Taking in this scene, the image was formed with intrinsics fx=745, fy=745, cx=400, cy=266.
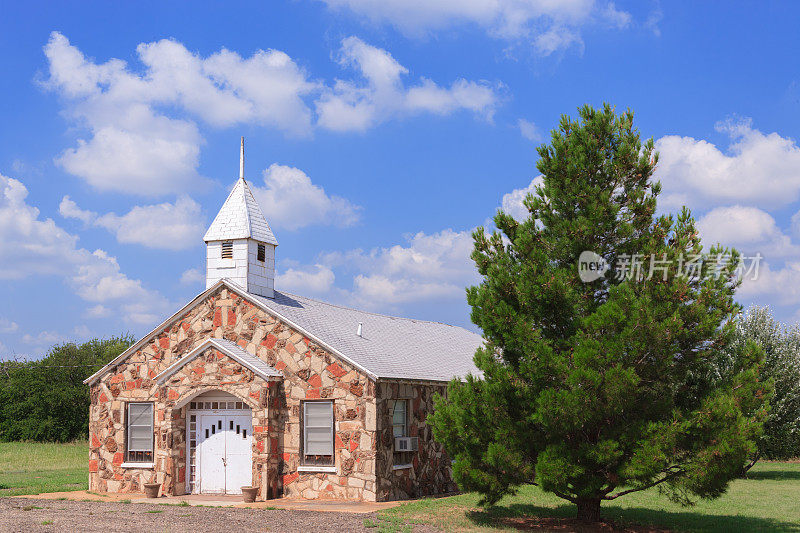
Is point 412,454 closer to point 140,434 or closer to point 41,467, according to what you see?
point 140,434

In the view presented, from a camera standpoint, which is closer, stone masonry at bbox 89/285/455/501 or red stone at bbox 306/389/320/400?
stone masonry at bbox 89/285/455/501

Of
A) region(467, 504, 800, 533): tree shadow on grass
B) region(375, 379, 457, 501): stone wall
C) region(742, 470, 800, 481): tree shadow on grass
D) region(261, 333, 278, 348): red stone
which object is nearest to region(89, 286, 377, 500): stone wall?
region(261, 333, 278, 348): red stone

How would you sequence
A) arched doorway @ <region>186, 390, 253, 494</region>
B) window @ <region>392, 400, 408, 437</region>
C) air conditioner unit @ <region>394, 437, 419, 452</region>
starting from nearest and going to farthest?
1. air conditioner unit @ <region>394, 437, 419, 452</region>
2. window @ <region>392, 400, 408, 437</region>
3. arched doorway @ <region>186, 390, 253, 494</region>

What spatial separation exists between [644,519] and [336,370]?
808 cm

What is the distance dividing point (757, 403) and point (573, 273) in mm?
4343

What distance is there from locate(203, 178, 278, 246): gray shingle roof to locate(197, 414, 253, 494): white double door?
17.3 feet

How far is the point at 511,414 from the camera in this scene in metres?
14.8

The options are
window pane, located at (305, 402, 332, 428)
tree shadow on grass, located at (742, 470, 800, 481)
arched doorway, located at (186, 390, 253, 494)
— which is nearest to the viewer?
window pane, located at (305, 402, 332, 428)

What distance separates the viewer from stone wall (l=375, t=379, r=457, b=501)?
61.3 feet

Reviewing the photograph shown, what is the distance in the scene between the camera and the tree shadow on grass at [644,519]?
15789mm

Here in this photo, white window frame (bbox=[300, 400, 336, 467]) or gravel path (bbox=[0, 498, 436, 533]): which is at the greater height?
white window frame (bbox=[300, 400, 336, 467])

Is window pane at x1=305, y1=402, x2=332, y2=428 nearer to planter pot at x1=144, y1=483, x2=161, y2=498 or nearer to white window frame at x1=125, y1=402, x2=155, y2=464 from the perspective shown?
planter pot at x1=144, y1=483, x2=161, y2=498

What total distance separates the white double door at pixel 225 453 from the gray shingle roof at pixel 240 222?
17.3 ft

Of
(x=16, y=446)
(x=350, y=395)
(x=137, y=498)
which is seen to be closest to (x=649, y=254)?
(x=350, y=395)
